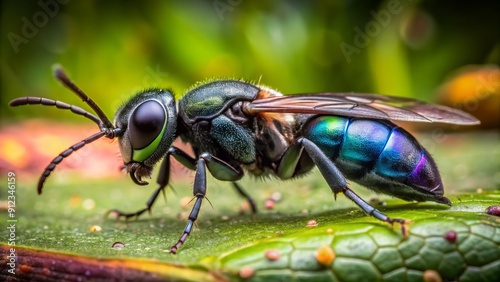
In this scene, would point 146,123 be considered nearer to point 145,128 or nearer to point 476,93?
point 145,128

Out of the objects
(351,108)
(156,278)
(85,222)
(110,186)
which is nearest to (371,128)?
(351,108)

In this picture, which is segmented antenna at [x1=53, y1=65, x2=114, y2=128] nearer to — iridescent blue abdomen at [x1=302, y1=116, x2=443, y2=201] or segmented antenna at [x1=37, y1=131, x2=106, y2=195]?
segmented antenna at [x1=37, y1=131, x2=106, y2=195]

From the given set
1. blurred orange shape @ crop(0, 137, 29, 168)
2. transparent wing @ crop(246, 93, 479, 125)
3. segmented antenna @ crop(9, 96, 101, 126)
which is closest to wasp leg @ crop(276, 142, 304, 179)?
transparent wing @ crop(246, 93, 479, 125)

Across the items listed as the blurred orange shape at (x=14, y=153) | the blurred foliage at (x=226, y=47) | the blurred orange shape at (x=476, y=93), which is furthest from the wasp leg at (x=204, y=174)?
the blurred foliage at (x=226, y=47)

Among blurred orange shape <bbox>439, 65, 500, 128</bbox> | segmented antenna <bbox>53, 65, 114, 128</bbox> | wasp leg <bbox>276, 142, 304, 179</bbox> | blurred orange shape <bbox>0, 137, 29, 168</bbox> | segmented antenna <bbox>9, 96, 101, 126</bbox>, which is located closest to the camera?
segmented antenna <bbox>53, 65, 114, 128</bbox>

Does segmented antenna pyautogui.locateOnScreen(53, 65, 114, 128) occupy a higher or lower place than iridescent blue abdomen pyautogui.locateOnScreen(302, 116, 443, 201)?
higher

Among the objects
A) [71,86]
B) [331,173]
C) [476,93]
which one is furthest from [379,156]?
[476,93]

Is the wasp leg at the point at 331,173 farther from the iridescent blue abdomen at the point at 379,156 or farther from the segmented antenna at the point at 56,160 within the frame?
the segmented antenna at the point at 56,160

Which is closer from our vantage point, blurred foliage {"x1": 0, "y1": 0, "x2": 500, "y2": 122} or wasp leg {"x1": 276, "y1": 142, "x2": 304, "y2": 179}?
wasp leg {"x1": 276, "y1": 142, "x2": 304, "y2": 179}
